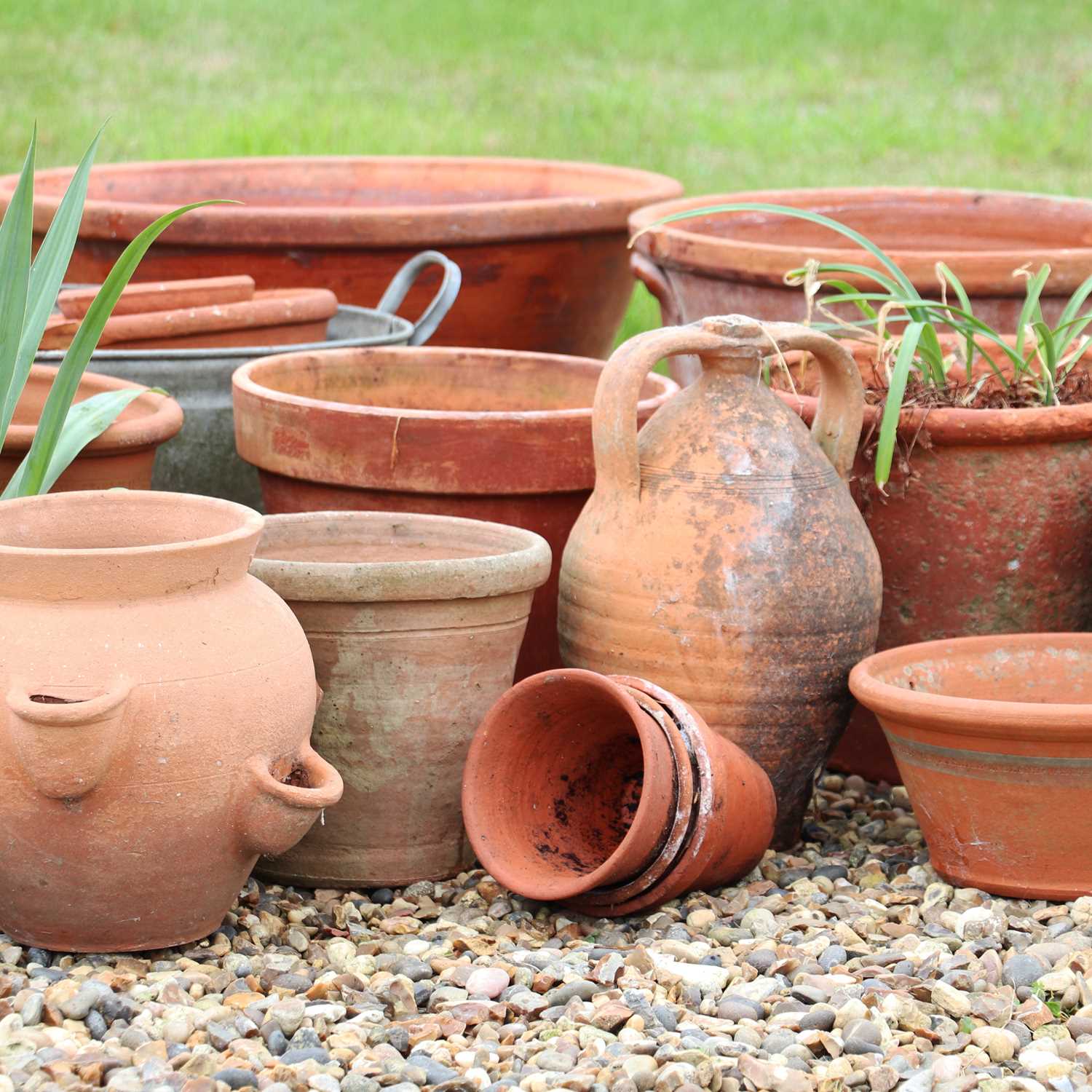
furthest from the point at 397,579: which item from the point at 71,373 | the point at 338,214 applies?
the point at 338,214

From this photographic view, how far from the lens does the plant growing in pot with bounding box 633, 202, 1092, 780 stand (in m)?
2.79

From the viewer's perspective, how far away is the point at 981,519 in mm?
2842

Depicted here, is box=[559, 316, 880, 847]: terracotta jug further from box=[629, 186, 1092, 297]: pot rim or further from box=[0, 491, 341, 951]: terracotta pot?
box=[629, 186, 1092, 297]: pot rim

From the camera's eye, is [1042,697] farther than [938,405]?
No

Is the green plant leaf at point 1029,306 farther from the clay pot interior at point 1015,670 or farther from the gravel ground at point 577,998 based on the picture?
A: the gravel ground at point 577,998

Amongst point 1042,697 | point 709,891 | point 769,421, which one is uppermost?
point 769,421

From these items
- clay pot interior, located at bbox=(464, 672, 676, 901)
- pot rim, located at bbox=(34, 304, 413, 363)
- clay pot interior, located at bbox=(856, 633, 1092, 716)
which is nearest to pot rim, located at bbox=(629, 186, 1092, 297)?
pot rim, located at bbox=(34, 304, 413, 363)

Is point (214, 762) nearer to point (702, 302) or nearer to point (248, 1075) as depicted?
point (248, 1075)

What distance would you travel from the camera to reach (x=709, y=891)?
252cm

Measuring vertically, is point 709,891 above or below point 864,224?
below

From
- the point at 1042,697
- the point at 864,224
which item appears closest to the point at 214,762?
the point at 1042,697

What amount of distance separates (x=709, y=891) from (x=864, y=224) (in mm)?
2489

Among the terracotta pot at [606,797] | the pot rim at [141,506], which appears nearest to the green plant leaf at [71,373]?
the pot rim at [141,506]

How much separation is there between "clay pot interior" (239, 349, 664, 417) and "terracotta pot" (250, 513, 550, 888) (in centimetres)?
75
